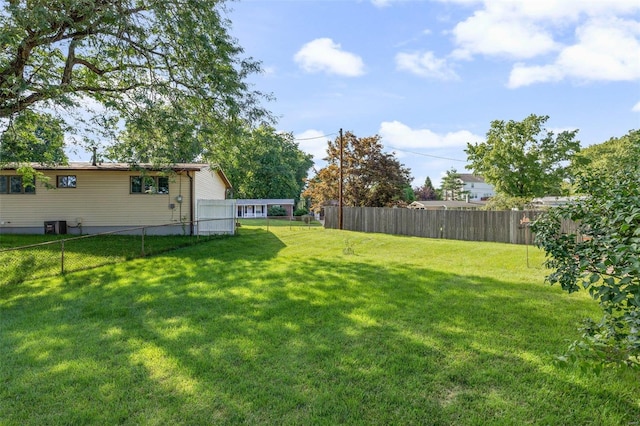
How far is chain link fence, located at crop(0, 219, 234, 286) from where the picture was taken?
7.30 meters

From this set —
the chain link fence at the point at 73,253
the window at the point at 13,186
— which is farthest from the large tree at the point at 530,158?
the window at the point at 13,186

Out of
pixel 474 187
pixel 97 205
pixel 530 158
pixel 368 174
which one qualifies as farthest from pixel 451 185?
pixel 97 205

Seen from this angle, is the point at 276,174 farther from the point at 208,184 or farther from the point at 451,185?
the point at 451,185

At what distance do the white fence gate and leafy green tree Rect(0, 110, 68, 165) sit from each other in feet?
18.3

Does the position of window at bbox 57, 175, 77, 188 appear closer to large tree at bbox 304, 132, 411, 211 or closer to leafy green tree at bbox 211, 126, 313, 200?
leafy green tree at bbox 211, 126, 313, 200

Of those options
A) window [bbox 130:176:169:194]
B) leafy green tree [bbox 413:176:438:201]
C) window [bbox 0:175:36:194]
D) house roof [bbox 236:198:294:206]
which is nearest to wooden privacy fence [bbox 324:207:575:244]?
window [bbox 130:176:169:194]

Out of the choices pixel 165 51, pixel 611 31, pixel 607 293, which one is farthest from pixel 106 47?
pixel 611 31

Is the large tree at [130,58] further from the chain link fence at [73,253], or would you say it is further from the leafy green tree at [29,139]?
the chain link fence at [73,253]

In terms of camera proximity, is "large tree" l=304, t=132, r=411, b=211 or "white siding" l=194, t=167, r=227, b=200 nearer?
"white siding" l=194, t=167, r=227, b=200

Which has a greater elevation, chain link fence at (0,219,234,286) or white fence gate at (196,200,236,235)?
white fence gate at (196,200,236,235)

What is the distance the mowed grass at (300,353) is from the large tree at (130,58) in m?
4.75

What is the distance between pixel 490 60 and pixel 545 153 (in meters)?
16.5

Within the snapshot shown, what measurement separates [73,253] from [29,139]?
4463 mm

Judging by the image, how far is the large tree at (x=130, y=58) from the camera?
21.4 feet
